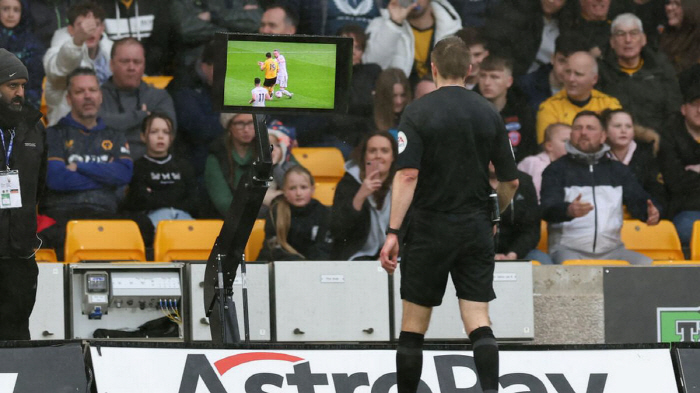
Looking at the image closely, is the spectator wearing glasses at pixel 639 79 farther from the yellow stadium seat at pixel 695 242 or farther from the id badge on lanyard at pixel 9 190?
the id badge on lanyard at pixel 9 190

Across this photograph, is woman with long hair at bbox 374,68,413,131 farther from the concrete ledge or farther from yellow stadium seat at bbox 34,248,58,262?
yellow stadium seat at bbox 34,248,58,262

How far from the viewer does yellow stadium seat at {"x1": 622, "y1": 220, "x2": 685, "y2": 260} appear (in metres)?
10.3

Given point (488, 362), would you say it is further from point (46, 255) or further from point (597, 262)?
point (46, 255)

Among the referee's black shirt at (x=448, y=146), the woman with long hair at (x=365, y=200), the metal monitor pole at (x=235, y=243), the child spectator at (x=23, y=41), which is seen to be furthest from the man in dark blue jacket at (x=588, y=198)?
the child spectator at (x=23, y=41)

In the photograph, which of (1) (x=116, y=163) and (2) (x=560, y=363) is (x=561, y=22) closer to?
(1) (x=116, y=163)

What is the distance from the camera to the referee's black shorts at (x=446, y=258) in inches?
228

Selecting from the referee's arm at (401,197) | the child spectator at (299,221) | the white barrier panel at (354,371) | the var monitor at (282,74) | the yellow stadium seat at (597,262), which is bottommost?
the white barrier panel at (354,371)

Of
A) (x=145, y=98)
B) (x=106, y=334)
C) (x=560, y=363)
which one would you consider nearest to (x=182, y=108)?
(x=145, y=98)

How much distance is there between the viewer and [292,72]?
652 cm

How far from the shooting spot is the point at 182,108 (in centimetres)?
1049

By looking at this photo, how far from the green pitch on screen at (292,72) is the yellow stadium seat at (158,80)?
4205mm

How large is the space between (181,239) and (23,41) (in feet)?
7.73

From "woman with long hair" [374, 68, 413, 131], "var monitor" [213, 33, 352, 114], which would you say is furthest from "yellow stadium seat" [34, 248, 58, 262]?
"var monitor" [213, 33, 352, 114]

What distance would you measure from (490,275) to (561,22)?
5.93m
